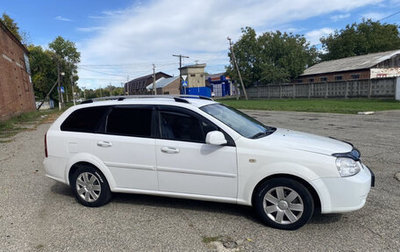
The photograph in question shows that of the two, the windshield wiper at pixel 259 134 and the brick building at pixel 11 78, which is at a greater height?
the brick building at pixel 11 78

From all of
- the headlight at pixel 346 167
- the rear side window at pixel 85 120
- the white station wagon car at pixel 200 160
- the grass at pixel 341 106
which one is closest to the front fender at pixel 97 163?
the white station wagon car at pixel 200 160

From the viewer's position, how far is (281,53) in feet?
136

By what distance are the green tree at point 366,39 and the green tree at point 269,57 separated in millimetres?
12339

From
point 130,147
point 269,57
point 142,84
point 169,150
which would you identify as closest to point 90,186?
point 130,147

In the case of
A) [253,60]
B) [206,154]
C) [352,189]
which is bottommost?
[352,189]

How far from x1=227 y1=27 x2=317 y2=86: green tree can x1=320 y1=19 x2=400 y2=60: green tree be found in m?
12.3

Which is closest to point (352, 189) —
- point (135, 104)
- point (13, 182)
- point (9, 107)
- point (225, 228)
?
point (225, 228)

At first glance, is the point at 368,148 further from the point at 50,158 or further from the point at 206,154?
the point at 50,158

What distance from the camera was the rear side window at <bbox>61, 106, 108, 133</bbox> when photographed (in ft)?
14.4

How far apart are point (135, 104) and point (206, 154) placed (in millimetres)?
1382

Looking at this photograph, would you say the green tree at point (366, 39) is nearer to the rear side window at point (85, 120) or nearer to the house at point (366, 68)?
the house at point (366, 68)

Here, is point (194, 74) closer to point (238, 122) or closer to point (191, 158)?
point (238, 122)

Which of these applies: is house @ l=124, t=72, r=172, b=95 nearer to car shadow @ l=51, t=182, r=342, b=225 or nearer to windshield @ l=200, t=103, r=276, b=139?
car shadow @ l=51, t=182, r=342, b=225

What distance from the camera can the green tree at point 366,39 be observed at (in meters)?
46.9
